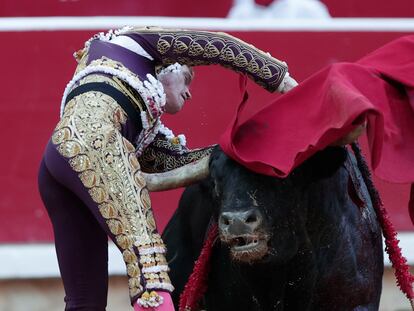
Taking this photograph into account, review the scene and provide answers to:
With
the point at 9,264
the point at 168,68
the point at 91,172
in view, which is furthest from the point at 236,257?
the point at 9,264

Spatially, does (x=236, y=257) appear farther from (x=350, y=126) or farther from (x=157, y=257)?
(x=350, y=126)

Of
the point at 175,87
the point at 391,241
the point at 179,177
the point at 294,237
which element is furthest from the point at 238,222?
the point at 391,241

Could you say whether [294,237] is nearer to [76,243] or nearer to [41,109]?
[76,243]

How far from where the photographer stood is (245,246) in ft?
11.4

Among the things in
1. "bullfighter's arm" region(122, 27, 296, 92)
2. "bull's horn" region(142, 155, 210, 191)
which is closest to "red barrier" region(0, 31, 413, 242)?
"bull's horn" region(142, 155, 210, 191)

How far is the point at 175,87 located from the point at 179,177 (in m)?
0.26

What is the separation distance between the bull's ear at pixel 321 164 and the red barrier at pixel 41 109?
2.04m

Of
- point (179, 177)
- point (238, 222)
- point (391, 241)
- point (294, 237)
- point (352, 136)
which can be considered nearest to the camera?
point (238, 222)

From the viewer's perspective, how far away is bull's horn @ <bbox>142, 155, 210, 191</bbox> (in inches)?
153

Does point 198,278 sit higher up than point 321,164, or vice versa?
point 321,164

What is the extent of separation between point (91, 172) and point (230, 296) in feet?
2.40

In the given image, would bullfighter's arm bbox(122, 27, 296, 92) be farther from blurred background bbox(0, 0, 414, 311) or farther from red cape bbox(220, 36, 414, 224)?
blurred background bbox(0, 0, 414, 311)

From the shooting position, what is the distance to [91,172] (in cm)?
353

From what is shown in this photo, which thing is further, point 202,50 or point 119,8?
point 119,8
